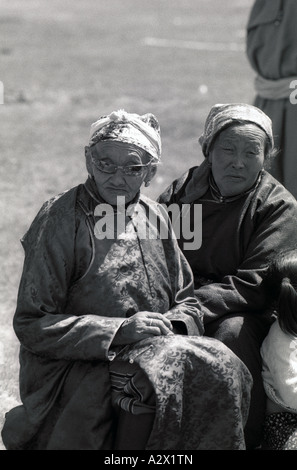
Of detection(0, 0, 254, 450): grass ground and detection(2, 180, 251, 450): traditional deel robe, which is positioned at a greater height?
detection(2, 180, 251, 450): traditional deel robe

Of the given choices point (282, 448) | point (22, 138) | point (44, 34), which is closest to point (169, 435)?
point (282, 448)

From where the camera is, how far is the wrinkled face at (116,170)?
3170 millimetres

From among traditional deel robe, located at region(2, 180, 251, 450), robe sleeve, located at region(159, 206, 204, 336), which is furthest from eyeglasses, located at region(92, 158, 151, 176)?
robe sleeve, located at region(159, 206, 204, 336)

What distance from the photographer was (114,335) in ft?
9.82

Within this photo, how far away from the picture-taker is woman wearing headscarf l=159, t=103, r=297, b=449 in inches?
144

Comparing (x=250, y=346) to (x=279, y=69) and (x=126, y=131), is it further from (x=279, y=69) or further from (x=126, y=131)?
(x=279, y=69)

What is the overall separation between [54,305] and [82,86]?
1141cm

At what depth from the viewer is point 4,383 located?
421 cm

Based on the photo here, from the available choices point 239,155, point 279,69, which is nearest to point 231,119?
point 239,155

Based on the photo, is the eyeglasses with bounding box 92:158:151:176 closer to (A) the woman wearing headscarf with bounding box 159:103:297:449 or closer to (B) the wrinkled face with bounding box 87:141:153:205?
(B) the wrinkled face with bounding box 87:141:153:205

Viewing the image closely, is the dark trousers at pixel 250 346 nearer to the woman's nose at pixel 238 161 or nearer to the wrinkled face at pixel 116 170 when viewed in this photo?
the woman's nose at pixel 238 161

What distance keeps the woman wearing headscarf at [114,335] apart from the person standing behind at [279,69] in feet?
8.08

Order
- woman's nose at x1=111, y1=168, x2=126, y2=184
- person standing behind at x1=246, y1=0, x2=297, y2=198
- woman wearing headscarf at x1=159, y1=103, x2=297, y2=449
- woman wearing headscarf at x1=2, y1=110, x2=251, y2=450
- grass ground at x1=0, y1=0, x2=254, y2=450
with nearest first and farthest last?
woman wearing headscarf at x1=2, y1=110, x2=251, y2=450 → woman's nose at x1=111, y1=168, x2=126, y2=184 → woman wearing headscarf at x1=159, y1=103, x2=297, y2=449 → person standing behind at x1=246, y1=0, x2=297, y2=198 → grass ground at x1=0, y1=0, x2=254, y2=450

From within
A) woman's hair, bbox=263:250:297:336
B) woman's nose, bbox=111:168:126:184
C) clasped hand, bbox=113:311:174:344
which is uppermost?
woman's nose, bbox=111:168:126:184
